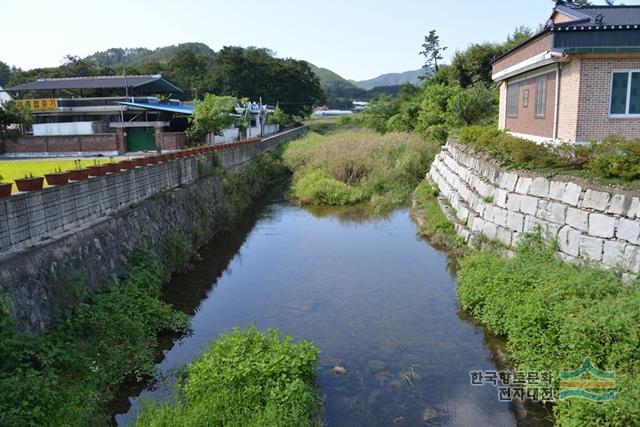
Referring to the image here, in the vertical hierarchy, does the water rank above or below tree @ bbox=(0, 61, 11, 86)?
below

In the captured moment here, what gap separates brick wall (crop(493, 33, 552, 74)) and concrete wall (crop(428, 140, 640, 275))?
3300mm

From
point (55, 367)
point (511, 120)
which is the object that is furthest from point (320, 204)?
point (55, 367)

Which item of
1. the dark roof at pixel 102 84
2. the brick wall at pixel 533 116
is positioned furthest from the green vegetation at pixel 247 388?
the dark roof at pixel 102 84

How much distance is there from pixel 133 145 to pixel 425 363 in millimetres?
30092

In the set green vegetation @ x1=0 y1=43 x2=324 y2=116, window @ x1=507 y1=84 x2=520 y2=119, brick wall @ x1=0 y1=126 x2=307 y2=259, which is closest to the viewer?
brick wall @ x1=0 y1=126 x2=307 y2=259

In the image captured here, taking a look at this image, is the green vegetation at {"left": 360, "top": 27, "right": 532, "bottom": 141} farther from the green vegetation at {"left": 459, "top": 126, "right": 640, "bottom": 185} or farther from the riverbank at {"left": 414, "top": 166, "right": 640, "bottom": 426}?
the riverbank at {"left": 414, "top": 166, "right": 640, "bottom": 426}

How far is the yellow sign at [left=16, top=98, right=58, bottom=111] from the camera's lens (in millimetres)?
36094

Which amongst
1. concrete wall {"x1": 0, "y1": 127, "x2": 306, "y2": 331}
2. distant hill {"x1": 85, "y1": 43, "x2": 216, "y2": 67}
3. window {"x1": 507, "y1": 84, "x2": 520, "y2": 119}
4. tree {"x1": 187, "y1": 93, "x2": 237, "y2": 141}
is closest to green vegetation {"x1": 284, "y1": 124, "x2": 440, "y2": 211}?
tree {"x1": 187, "y1": 93, "x2": 237, "y2": 141}

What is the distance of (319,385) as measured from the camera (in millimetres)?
→ 8008

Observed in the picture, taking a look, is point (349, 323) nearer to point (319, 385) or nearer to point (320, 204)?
point (319, 385)

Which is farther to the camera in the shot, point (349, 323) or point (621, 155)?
point (349, 323)

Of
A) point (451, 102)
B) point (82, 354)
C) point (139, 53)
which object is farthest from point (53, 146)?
point (139, 53)

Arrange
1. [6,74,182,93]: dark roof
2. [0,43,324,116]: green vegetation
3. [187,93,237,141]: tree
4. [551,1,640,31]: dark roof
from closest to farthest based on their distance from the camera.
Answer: [551,1,640,31]: dark roof → [187,93,237,141]: tree → [6,74,182,93]: dark roof → [0,43,324,116]: green vegetation

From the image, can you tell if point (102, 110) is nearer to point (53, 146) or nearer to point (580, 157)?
point (53, 146)
